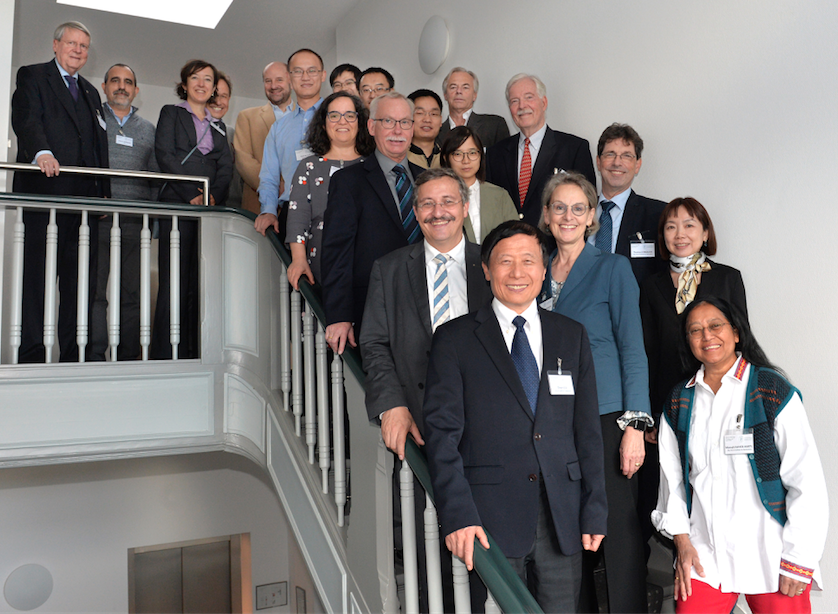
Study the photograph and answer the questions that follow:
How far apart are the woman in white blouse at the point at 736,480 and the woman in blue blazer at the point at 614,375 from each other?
152 mm

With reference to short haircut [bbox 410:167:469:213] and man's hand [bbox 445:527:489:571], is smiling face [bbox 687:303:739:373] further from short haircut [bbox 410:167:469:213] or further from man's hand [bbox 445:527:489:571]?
man's hand [bbox 445:527:489:571]

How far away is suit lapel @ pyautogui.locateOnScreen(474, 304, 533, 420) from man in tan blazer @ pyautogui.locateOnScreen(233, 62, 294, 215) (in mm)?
2687

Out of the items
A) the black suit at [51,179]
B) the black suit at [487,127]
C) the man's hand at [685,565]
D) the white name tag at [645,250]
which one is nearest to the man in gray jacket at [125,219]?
the black suit at [51,179]

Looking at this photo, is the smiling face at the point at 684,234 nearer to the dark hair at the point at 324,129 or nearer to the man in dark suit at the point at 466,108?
the dark hair at the point at 324,129

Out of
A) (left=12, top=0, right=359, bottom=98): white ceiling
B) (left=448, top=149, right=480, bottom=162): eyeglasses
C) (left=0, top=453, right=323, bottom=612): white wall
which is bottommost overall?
(left=0, top=453, right=323, bottom=612): white wall

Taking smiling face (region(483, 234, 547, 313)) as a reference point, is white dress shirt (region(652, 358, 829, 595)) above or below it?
below

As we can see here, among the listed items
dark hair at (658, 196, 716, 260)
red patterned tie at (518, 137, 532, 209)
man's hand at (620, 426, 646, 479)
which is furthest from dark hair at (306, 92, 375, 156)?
man's hand at (620, 426, 646, 479)

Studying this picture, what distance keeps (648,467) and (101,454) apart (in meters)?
2.47

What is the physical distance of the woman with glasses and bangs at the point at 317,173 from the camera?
2.84 m

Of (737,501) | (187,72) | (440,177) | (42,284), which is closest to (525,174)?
(440,177)

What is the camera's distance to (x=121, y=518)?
593cm

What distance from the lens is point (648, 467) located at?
2588 millimetres

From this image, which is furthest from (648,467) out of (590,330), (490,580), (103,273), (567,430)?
(103,273)

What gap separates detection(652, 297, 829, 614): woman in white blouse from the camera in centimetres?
200
